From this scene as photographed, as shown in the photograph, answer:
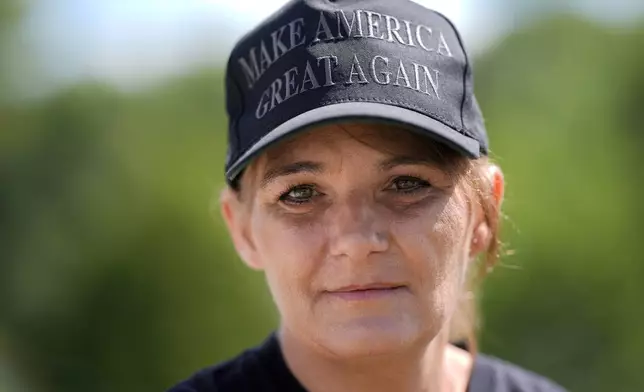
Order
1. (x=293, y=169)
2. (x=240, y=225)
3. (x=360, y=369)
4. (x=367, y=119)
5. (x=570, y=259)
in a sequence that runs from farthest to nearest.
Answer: (x=570, y=259), (x=240, y=225), (x=360, y=369), (x=293, y=169), (x=367, y=119)

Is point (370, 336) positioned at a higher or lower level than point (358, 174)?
lower

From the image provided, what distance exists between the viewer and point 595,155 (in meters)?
10.9

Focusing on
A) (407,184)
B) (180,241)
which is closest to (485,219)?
(407,184)

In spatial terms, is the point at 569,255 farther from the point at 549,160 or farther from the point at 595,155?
the point at 595,155

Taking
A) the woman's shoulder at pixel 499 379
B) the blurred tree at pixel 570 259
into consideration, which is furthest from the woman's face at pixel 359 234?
the blurred tree at pixel 570 259

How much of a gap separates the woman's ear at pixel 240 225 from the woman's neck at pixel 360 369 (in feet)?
→ 0.65

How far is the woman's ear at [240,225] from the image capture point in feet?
7.26

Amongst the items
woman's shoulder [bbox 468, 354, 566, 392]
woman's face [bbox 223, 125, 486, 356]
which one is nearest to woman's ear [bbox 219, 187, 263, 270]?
woman's face [bbox 223, 125, 486, 356]

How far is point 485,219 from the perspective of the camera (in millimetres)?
2279

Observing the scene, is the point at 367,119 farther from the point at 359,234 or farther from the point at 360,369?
the point at 360,369

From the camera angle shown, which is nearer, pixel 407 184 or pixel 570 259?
pixel 407 184

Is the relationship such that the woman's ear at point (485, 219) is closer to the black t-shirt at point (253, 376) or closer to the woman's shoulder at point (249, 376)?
the black t-shirt at point (253, 376)

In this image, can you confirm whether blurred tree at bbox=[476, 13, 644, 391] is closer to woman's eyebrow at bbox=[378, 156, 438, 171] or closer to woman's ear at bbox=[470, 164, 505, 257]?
woman's ear at bbox=[470, 164, 505, 257]

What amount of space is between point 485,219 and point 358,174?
0.49m
